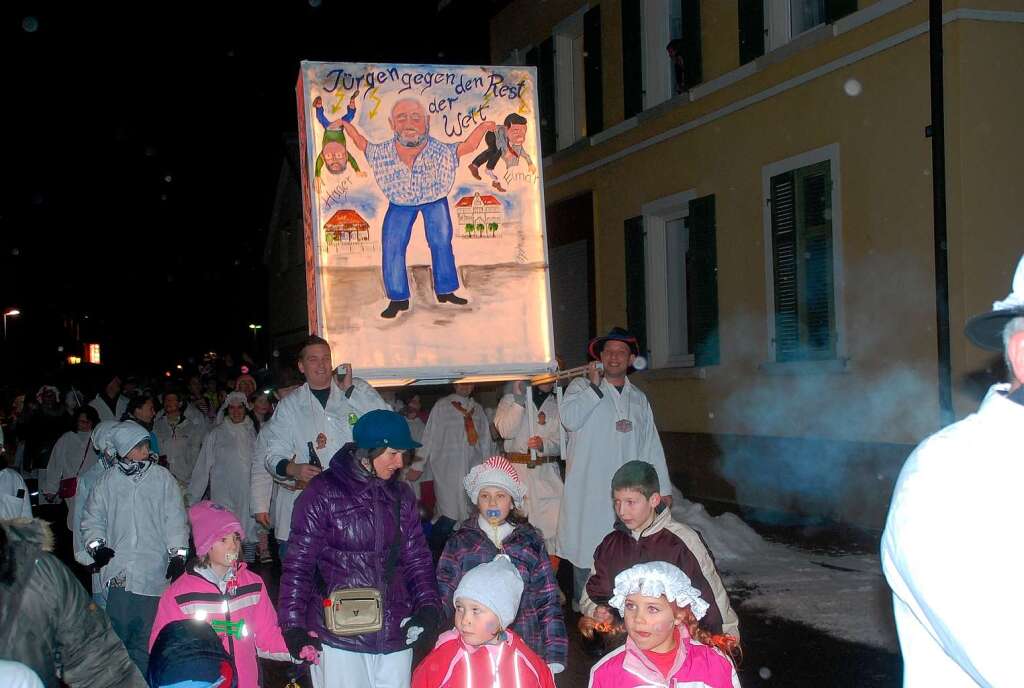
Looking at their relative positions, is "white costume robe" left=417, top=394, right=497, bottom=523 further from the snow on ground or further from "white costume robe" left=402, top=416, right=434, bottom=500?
the snow on ground

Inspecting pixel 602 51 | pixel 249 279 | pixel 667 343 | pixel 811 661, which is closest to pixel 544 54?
pixel 602 51

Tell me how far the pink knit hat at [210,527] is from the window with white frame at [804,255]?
8.87 metres

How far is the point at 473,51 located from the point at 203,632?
22.6 metres

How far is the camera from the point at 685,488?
1612 centimetres

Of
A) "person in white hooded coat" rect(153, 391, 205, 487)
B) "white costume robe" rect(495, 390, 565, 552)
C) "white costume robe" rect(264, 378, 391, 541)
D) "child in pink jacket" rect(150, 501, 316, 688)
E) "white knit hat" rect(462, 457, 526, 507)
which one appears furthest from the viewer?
"person in white hooded coat" rect(153, 391, 205, 487)

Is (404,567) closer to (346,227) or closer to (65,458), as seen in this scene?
(346,227)

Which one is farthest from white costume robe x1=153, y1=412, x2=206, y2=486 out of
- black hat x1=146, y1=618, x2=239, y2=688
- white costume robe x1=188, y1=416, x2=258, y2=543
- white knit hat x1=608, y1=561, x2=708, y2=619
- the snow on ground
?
black hat x1=146, y1=618, x2=239, y2=688

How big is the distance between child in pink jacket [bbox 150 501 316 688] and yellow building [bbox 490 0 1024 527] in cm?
721

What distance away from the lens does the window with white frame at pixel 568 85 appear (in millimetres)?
19781

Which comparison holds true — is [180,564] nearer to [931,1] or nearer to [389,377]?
[389,377]

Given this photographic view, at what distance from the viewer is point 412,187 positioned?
8.56 metres

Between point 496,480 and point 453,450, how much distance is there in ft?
23.7

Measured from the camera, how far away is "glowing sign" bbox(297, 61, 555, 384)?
8359 millimetres

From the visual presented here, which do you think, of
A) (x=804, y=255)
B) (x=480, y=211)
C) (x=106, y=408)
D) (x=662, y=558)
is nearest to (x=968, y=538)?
(x=662, y=558)
